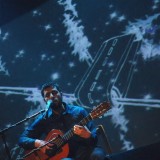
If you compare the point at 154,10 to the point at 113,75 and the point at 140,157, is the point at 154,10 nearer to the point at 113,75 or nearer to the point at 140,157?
the point at 113,75

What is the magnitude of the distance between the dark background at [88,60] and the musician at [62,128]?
56cm

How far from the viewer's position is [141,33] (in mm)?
4176

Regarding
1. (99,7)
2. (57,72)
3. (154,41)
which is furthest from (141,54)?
(57,72)

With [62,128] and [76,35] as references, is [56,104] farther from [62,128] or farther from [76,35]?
[76,35]

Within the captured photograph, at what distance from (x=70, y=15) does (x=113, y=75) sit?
3.77ft

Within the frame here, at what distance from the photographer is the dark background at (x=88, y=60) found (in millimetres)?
4098

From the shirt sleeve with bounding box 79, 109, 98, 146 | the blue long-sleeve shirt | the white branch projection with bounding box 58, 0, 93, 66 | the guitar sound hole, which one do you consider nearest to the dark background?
the white branch projection with bounding box 58, 0, 93, 66

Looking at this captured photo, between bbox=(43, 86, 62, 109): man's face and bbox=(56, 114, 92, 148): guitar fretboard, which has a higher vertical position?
bbox=(43, 86, 62, 109): man's face

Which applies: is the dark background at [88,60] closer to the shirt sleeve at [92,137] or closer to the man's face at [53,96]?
the man's face at [53,96]

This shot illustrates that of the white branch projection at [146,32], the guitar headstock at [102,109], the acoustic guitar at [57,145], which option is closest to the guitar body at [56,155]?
the acoustic guitar at [57,145]

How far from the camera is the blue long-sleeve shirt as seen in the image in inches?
143

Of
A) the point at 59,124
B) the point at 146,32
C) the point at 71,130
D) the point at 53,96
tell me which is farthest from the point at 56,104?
the point at 146,32

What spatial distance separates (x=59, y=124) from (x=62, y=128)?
0.24 feet

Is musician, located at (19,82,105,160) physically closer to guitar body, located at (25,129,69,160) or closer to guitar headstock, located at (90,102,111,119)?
guitar body, located at (25,129,69,160)
